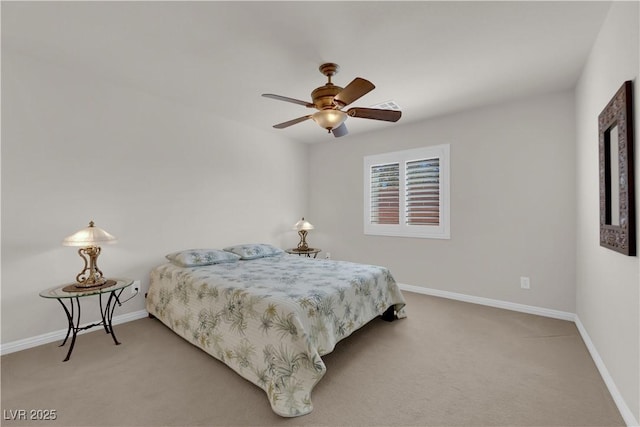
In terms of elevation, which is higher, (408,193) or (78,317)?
(408,193)

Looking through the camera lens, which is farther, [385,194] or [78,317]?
[385,194]

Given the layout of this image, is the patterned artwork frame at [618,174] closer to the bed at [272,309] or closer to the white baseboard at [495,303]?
the white baseboard at [495,303]

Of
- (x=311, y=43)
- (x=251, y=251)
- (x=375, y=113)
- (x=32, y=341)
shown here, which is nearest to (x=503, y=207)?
(x=375, y=113)

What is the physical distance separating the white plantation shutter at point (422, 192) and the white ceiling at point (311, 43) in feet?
3.53

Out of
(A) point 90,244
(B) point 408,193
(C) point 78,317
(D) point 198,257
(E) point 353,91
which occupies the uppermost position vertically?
(E) point 353,91

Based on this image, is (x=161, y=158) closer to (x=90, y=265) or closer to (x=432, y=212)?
(x=90, y=265)

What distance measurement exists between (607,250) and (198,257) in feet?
11.5

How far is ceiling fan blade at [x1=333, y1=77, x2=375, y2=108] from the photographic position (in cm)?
205

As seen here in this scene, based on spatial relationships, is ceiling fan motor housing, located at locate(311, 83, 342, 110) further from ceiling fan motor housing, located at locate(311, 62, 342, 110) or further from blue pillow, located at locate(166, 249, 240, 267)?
A: blue pillow, located at locate(166, 249, 240, 267)

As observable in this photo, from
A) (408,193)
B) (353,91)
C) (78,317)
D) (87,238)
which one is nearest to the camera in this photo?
(353,91)

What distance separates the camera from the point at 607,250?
1994 mm

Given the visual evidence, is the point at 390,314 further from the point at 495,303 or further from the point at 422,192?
the point at 422,192

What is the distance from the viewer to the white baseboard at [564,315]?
5.41 ft

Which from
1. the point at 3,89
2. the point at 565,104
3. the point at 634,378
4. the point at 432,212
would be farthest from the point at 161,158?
the point at 565,104
